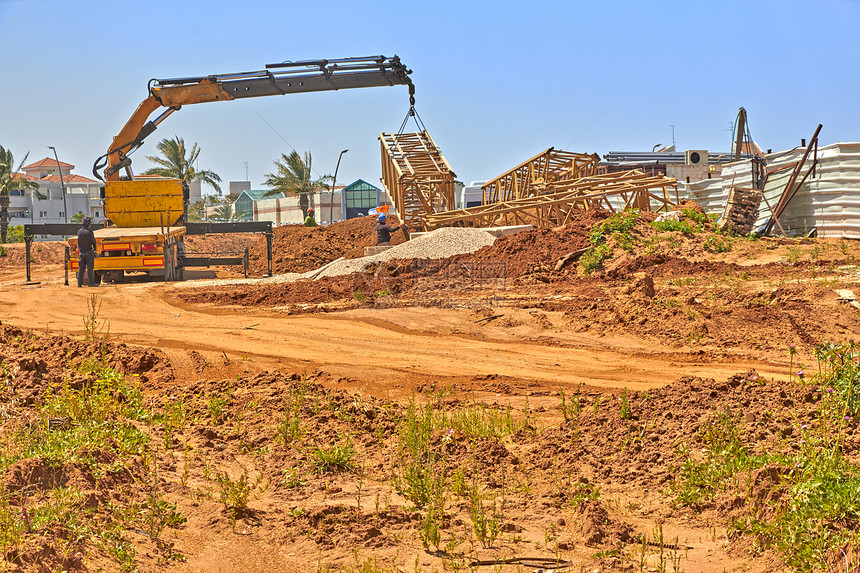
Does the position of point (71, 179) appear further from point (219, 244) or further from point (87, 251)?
point (87, 251)

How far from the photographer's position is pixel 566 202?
21656mm

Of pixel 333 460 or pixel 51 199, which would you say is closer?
pixel 333 460

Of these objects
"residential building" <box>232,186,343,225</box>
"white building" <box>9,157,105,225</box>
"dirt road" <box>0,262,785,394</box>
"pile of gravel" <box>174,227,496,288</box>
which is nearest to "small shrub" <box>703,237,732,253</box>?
"pile of gravel" <box>174,227,496,288</box>

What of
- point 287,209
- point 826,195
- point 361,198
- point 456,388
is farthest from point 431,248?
point 361,198

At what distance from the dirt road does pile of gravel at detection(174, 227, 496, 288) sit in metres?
3.72

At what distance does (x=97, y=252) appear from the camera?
20.0 metres

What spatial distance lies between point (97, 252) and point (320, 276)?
601 centimetres

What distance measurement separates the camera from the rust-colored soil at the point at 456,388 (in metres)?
5.19

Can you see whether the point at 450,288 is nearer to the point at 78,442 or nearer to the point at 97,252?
the point at 97,252

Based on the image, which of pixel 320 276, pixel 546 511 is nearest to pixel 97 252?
pixel 320 276

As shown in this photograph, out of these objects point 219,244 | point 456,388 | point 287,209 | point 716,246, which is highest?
point 287,209

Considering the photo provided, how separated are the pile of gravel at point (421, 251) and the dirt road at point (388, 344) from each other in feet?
12.2

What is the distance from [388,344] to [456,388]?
300cm

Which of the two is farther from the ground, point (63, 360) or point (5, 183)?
point (5, 183)
